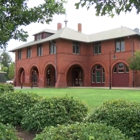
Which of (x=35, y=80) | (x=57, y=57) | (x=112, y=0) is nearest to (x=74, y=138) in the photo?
(x=112, y=0)

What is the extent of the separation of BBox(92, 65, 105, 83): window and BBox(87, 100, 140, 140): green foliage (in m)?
30.7

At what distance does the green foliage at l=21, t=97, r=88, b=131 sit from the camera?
5.03 meters

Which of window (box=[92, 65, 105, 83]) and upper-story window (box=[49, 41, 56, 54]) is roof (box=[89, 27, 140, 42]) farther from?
upper-story window (box=[49, 41, 56, 54])

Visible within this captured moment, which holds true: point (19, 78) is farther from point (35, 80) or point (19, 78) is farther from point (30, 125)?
point (30, 125)

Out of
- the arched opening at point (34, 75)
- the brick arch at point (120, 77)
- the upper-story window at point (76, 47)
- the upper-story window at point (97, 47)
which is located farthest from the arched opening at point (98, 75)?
the arched opening at point (34, 75)

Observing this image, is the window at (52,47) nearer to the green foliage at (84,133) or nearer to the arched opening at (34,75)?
the arched opening at (34,75)

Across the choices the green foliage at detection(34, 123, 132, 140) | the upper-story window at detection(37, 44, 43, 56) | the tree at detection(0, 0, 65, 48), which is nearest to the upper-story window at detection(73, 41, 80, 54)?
the upper-story window at detection(37, 44, 43, 56)

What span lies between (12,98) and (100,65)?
2993cm

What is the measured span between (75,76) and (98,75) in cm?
510

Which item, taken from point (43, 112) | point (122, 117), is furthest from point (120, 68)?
point (122, 117)

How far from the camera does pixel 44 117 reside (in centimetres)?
505

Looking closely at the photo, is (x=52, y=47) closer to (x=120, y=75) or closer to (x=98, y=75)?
(x=98, y=75)

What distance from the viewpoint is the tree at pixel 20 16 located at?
5.52 m

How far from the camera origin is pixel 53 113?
5.04 m
